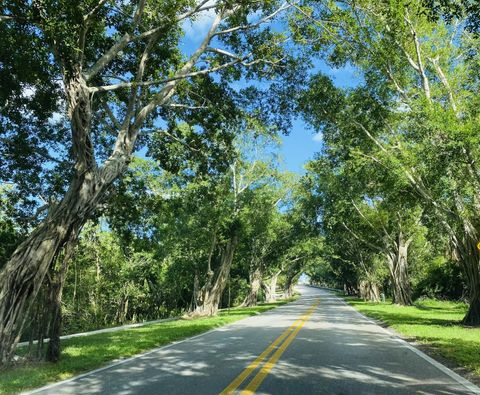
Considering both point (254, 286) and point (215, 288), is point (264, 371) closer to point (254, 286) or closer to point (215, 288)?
point (215, 288)

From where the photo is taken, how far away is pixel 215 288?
96.0 feet

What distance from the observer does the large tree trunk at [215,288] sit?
2859 cm

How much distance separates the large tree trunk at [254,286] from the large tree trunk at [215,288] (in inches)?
592

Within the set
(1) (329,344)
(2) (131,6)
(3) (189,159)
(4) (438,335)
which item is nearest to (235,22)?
(2) (131,6)

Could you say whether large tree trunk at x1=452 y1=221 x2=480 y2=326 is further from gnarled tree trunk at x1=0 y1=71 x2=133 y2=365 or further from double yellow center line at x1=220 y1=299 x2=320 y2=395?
gnarled tree trunk at x1=0 y1=71 x2=133 y2=365

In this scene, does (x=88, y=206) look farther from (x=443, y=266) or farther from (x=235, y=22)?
(x=443, y=266)

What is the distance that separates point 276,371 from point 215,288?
21.4 metres

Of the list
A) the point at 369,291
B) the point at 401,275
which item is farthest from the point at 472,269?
the point at 369,291

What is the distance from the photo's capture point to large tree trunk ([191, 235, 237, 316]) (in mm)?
28594

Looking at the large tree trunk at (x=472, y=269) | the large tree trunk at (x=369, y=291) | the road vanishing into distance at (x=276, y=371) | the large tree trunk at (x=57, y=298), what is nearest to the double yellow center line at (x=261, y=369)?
the road vanishing into distance at (x=276, y=371)

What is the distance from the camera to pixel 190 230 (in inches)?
1122

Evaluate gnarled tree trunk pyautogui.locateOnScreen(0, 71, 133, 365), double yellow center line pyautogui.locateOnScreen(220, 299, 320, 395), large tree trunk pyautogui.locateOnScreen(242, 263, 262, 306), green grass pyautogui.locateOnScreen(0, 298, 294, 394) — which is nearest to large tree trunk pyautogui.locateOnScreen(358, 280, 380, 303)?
large tree trunk pyautogui.locateOnScreen(242, 263, 262, 306)

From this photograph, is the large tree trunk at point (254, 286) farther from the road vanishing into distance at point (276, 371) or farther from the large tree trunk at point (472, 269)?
the road vanishing into distance at point (276, 371)

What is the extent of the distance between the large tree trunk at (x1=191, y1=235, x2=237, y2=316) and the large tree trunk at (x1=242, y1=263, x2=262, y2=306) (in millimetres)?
15035
